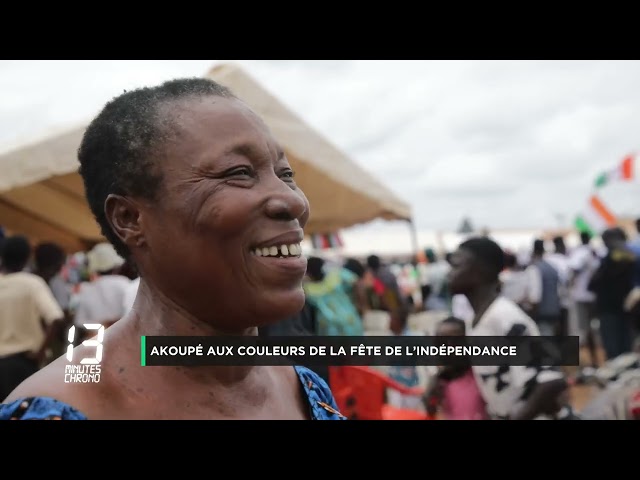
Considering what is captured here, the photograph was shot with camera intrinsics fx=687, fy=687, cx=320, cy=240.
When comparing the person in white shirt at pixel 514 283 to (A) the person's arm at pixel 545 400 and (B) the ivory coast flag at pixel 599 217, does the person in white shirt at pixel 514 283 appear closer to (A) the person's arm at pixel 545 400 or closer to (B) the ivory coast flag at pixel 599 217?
(B) the ivory coast flag at pixel 599 217

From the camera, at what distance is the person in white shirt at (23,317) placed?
9.47 ft

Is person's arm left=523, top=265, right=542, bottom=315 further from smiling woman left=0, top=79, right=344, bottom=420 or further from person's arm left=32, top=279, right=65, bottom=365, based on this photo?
smiling woman left=0, top=79, right=344, bottom=420

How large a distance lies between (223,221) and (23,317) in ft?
7.16

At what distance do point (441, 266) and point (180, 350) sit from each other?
4.88m

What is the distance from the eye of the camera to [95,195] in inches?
47.1

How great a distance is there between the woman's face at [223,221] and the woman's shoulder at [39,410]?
10.0 inches

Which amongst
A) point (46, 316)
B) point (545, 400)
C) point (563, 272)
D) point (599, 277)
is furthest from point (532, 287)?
point (46, 316)

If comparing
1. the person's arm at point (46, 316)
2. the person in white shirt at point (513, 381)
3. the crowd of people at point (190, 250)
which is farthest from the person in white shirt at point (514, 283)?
the crowd of people at point (190, 250)

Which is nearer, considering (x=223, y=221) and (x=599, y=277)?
(x=223, y=221)

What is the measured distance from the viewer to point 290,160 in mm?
3773

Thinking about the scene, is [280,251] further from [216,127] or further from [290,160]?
[290,160]

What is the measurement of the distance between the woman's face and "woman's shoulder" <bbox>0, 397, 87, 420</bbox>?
253 mm
